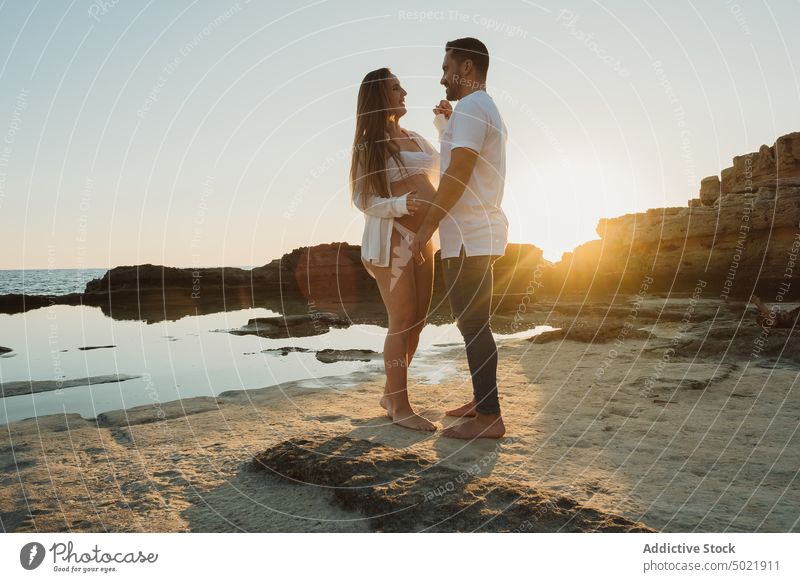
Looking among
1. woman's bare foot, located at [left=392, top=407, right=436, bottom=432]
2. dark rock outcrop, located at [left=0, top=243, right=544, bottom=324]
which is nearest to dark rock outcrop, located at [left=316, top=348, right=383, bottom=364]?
woman's bare foot, located at [left=392, top=407, right=436, bottom=432]

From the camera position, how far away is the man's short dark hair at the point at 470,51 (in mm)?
4102

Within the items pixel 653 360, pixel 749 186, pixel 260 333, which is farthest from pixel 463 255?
pixel 749 186

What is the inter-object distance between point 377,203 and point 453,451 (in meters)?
1.95

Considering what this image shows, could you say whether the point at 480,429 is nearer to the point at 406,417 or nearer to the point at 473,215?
the point at 406,417

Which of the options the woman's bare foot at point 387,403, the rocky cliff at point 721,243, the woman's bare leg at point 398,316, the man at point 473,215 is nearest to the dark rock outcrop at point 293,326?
the woman's bare foot at point 387,403

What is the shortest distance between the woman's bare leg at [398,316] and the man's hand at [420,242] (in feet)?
1.16

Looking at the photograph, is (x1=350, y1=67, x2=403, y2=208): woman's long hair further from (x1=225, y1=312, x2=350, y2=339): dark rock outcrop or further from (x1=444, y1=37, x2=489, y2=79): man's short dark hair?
(x1=225, y1=312, x2=350, y2=339): dark rock outcrop

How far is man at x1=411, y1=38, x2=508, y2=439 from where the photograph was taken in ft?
12.9

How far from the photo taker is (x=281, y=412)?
4.73m

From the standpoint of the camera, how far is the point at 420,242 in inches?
161

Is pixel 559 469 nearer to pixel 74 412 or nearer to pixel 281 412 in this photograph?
pixel 281 412

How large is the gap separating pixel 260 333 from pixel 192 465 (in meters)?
7.63

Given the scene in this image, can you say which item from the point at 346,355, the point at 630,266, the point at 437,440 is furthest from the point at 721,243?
the point at 437,440
